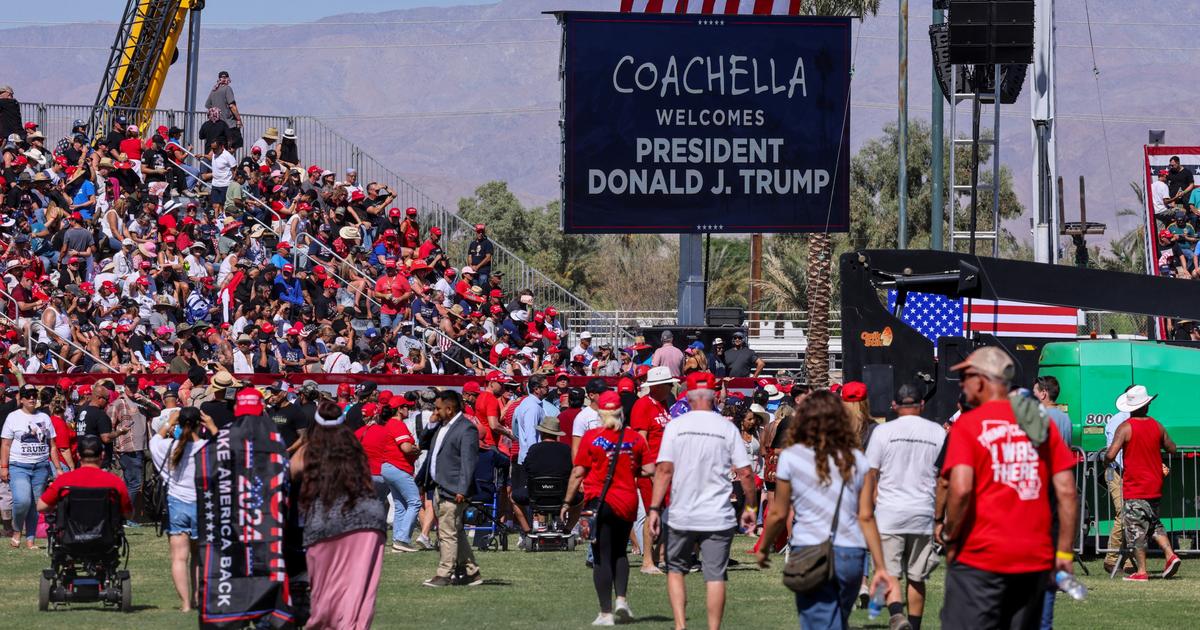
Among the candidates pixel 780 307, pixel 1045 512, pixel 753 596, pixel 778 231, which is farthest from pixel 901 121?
pixel 780 307

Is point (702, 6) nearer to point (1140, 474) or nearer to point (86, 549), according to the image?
point (1140, 474)

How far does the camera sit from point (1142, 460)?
15625 mm

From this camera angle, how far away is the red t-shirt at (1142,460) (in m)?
15.6

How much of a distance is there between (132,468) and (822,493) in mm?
13249

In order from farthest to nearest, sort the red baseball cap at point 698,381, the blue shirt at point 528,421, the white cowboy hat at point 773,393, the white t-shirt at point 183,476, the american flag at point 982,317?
the white cowboy hat at point 773,393, the blue shirt at point 528,421, the american flag at point 982,317, the white t-shirt at point 183,476, the red baseball cap at point 698,381

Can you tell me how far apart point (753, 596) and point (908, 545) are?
3430 mm

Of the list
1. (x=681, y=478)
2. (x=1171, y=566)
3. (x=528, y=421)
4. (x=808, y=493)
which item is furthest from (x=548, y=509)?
(x=808, y=493)

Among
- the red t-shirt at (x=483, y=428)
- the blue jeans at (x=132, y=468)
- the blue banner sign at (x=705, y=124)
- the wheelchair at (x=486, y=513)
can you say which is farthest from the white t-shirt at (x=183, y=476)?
the blue banner sign at (x=705, y=124)

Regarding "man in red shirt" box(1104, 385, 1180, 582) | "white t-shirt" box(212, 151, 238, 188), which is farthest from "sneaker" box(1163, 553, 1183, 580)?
"white t-shirt" box(212, 151, 238, 188)

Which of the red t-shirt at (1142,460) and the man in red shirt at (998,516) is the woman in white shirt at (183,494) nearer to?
the man in red shirt at (998,516)

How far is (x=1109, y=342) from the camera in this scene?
18.1 metres

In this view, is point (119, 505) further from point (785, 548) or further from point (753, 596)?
point (785, 548)

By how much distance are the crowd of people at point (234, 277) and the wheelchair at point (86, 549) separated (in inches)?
328

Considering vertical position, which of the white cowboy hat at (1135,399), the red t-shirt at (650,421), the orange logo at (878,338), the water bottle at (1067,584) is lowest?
the water bottle at (1067,584)
